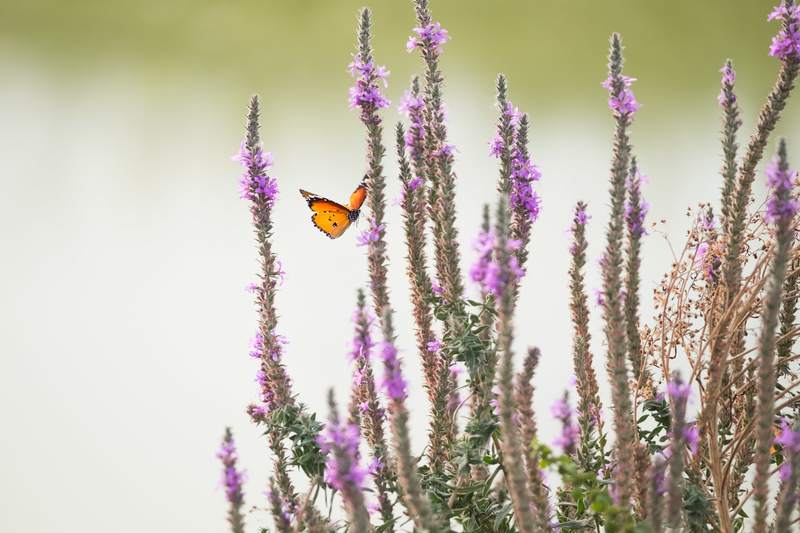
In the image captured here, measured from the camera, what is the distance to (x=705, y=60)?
142 inches

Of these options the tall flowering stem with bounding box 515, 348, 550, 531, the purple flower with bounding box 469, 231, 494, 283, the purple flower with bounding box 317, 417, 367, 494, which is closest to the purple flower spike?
the purple flower with bounding box 469, 231, 494, 283

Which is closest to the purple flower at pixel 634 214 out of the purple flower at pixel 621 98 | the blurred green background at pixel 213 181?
the purple flower at pixel 621 98

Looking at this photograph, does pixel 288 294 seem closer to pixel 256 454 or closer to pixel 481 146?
pixel 256 454

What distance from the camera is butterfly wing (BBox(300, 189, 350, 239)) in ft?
4.99

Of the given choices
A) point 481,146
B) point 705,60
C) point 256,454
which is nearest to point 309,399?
point 256,454

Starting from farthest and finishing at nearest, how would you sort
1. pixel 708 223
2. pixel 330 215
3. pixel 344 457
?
pixel 330 215
pixel 708 223
pixel 344 457

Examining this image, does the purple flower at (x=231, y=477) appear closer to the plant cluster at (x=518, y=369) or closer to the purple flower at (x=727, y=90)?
the plant cluster at (x=518, y=369)

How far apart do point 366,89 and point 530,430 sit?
59 centimetres

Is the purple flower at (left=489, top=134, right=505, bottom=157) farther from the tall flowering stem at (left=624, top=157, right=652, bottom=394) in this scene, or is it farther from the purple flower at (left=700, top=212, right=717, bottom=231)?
the purple flower at (left=700, top=212, right=717, bottom=231)

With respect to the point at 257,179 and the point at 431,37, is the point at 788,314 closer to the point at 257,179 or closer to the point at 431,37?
the point at 431,37

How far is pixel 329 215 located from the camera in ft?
5.08

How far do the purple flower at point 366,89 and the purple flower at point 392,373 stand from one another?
0.50m

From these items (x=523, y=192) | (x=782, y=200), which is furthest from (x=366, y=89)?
(x=782, y=200)

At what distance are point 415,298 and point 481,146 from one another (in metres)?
2.38
